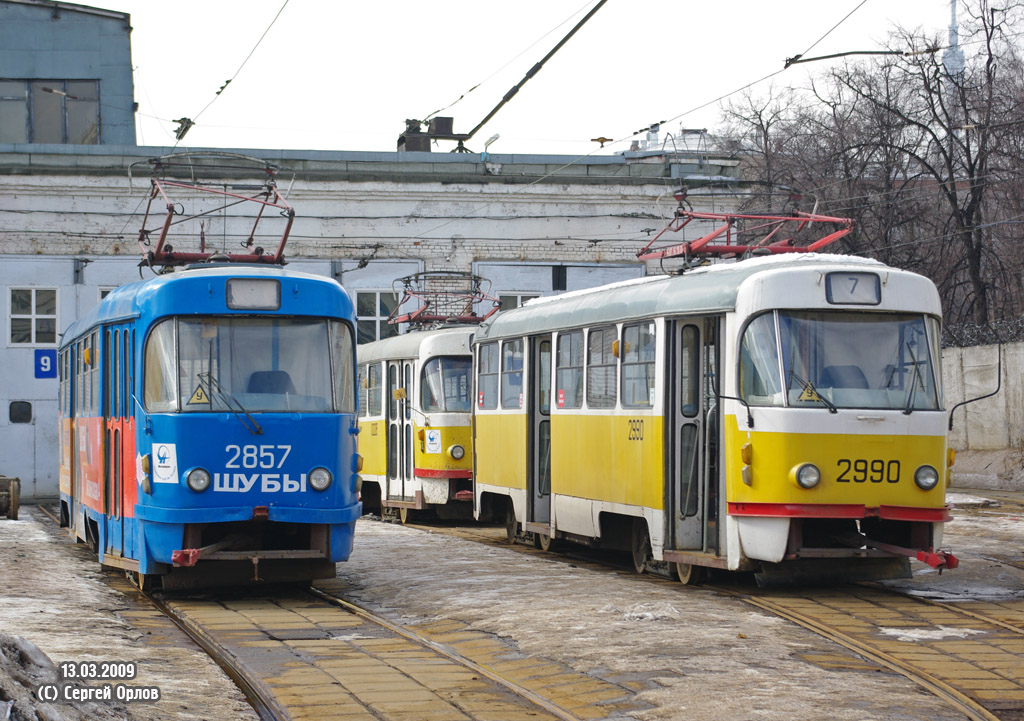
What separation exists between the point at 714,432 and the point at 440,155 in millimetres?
23022

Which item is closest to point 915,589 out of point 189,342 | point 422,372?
point 189,342

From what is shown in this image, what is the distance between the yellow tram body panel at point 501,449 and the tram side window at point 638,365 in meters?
2.88

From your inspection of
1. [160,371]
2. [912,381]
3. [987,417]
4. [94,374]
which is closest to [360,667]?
[160,371]

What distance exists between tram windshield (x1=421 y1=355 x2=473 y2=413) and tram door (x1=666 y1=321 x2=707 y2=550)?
327 inches

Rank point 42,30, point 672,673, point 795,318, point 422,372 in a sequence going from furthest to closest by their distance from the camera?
point 42,30 → point 422,372 → point 795,318 → point 672,673

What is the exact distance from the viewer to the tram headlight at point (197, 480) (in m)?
11.3

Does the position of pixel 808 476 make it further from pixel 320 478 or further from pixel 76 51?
pixel 76 51

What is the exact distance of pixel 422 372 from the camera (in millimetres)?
21078

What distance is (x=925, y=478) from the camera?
11.5 metres

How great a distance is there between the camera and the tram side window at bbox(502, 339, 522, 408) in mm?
16484

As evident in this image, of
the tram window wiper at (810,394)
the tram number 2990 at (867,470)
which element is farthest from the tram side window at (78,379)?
the tram number 2990 at (867,470)

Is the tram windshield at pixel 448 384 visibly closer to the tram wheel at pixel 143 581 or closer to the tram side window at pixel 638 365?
the tram side window at pixel 638 365

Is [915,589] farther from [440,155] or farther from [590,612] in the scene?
[440,155]

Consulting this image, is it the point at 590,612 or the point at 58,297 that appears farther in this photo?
the point at 58,297
